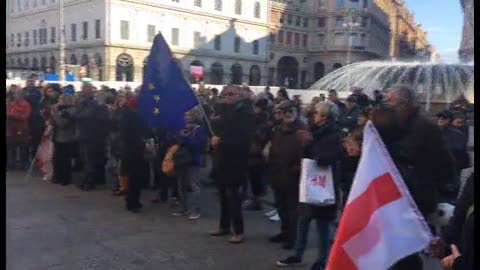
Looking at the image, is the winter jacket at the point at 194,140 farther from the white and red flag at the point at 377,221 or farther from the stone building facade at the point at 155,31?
the white and red flag at the point at 377,221

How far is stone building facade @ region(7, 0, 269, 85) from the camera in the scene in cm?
308

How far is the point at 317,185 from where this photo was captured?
174 inches

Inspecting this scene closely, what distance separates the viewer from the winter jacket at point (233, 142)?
531 centimetres

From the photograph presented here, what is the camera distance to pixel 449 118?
6.34m

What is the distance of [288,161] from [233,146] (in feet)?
1.99

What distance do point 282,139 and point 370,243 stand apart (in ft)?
8.20

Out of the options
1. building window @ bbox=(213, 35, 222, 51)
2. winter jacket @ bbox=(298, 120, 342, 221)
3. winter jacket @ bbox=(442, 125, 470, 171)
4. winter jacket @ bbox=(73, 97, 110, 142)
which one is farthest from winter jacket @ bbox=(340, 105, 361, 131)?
building window @ bbox=(213, 35, 222, 51)

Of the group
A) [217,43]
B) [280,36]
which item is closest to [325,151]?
[217,43]

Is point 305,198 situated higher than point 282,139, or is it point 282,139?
point 282,139

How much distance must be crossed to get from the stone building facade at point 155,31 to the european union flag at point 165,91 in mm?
129

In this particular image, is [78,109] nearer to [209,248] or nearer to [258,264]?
[209,248]

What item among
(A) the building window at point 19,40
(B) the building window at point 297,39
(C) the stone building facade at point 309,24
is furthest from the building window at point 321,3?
(A) the building window at point 19,40

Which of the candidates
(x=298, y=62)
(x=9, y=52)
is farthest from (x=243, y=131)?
(x=9, y=52)

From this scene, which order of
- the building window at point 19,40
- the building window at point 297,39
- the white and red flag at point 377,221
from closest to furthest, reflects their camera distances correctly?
the building window at point 19,40 < the white and red flag at point 377,221 < the building window at point 297,39
